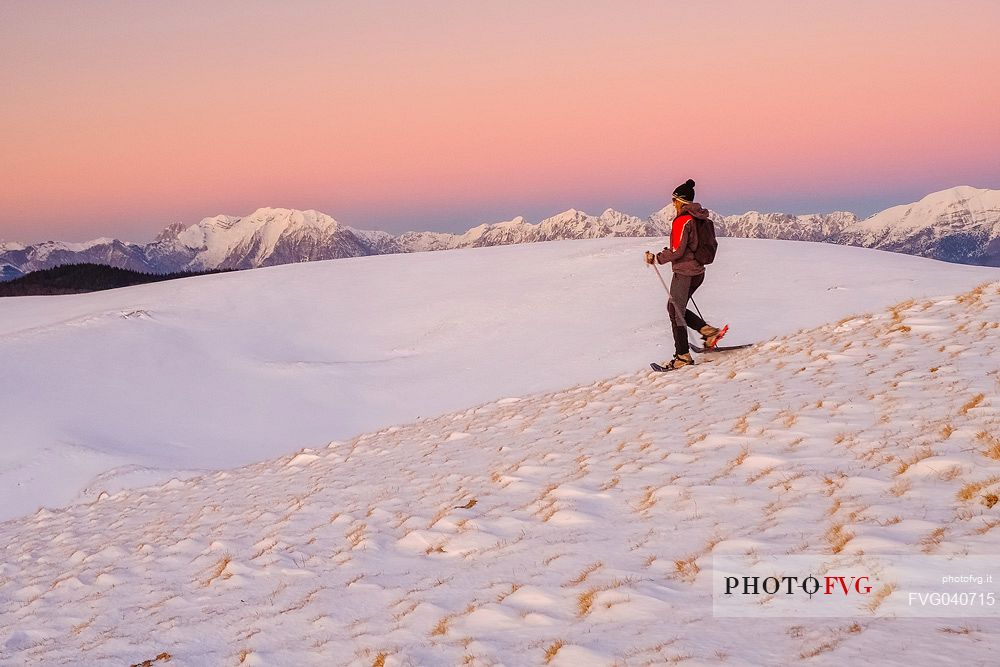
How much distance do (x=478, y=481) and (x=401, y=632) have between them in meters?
3.57

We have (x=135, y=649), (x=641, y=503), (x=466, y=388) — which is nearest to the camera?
(x=135, y=649)

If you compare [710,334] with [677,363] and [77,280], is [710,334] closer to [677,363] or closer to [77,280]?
[677,363]

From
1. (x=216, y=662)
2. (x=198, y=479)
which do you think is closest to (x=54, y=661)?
(x=216, y=662)

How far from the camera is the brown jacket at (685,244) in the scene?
12016mm

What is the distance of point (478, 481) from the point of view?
28.5ft

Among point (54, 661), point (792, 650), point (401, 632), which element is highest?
point (792, 650)

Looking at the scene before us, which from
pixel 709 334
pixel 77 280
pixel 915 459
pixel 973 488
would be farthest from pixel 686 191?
pixel 77 280

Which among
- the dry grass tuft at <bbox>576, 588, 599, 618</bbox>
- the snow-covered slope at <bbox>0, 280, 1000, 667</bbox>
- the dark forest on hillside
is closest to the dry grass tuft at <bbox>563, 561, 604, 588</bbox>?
the snow-covered slope at <bbox>0, 280, 1000, 667</bbox>

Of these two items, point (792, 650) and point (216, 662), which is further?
point (216, 662)

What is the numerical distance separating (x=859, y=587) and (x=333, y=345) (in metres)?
26.9

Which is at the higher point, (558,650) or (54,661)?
(558,650)

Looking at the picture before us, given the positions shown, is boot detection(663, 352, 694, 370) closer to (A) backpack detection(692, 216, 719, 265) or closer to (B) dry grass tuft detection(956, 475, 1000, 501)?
(A) backpack detection(692, 216, 719, 265)

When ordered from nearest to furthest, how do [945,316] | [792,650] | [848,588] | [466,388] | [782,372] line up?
[792,650] → [848,588] → [782,372] → [945,316] → [466,388]

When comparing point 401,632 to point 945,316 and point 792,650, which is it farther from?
point 945,316
